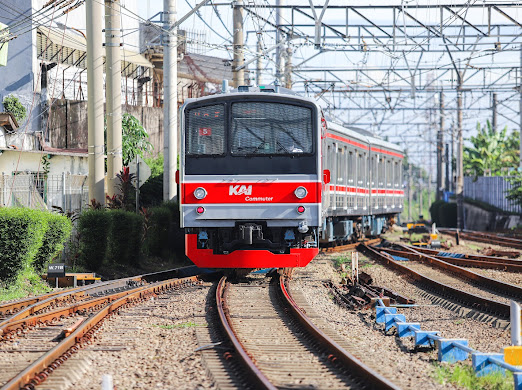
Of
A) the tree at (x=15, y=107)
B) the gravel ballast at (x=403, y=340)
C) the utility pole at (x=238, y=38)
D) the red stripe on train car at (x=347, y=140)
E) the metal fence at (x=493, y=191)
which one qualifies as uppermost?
the utility pole at (x=238, y=38)

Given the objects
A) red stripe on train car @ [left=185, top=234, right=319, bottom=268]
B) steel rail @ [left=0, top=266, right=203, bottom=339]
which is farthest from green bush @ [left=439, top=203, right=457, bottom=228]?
steel rail @ [left=0, top=266, right=203, bottom=339]

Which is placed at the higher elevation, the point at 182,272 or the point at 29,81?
the point at 29,81

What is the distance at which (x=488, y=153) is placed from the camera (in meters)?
50.7

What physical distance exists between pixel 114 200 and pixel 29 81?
39.6ft

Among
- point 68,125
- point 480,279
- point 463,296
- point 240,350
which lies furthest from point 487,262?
point 68,125

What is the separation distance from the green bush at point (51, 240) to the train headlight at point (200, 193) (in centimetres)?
251

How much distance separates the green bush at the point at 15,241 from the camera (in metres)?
11.6

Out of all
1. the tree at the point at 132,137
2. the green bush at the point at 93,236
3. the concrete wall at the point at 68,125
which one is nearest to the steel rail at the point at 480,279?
the green bush at the point at 93,236

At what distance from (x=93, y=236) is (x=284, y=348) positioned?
803cm

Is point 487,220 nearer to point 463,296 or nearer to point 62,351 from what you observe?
point 463,296

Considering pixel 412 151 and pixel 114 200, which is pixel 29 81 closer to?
pixel 114 200

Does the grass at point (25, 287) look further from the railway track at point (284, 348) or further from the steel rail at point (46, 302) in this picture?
the railway track at point (284, 348)

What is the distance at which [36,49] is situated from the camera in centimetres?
2850

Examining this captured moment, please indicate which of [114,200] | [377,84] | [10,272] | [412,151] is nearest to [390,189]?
[377,84]
